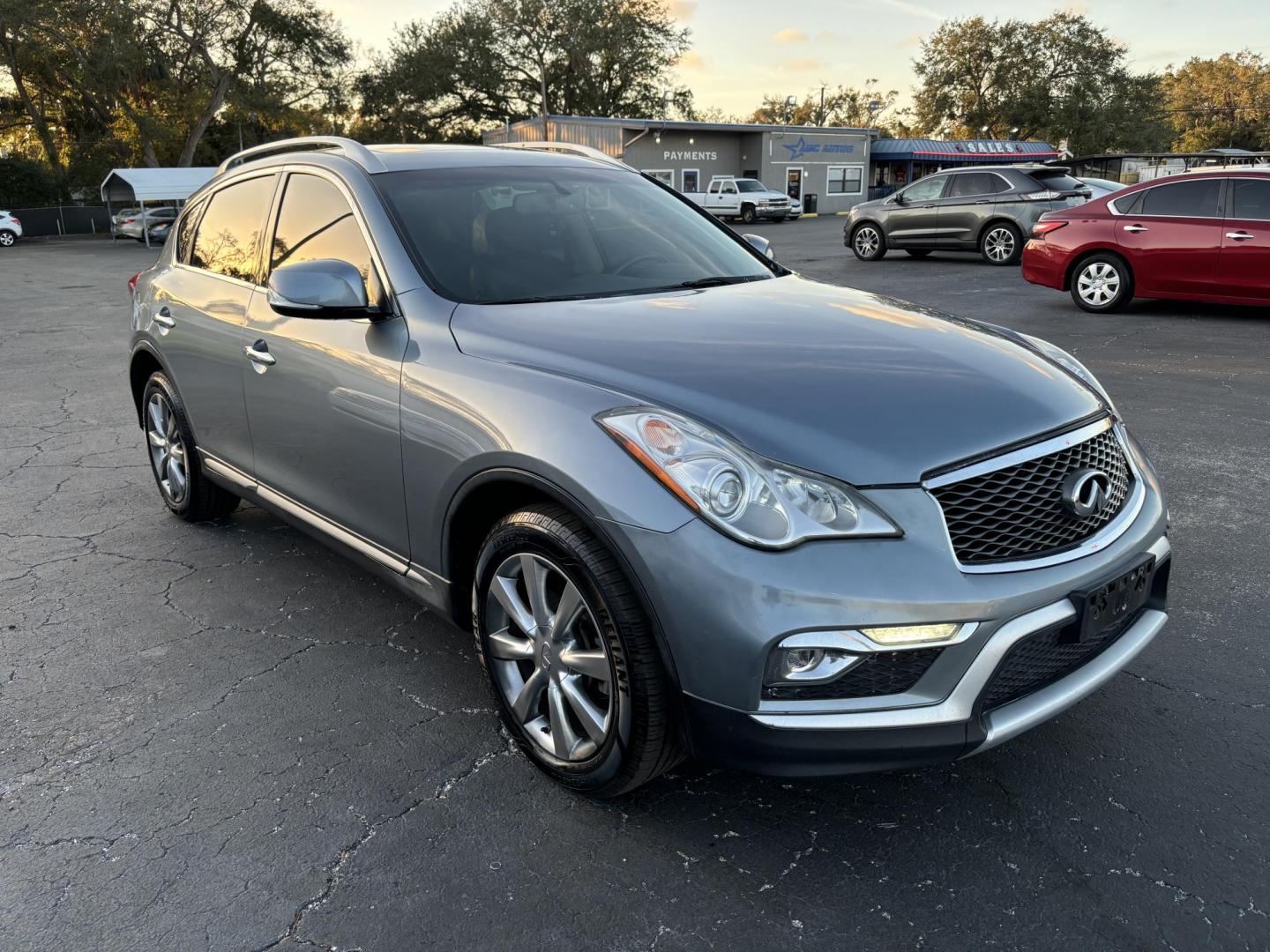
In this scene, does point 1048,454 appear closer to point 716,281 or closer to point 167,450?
point 716,281

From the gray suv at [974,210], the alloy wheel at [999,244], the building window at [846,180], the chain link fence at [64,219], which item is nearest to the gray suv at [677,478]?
the gray suv at [974,210]

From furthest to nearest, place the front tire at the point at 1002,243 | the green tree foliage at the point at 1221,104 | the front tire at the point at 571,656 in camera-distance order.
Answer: the green tree foliage at the point at 1221,104 < the front tire at the point at 1002,243 < the front tire at the point at 571,656

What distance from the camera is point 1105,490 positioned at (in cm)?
255

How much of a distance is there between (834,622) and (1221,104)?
105560 millimetres

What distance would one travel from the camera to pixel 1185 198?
1029cm

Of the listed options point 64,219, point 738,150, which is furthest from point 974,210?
point 64,219

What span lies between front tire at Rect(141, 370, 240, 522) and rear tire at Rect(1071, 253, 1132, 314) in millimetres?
9805

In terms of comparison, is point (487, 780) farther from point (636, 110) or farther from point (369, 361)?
point (636, 110)

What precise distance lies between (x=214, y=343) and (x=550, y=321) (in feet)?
6.20

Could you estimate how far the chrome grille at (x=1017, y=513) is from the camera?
7.38 ft

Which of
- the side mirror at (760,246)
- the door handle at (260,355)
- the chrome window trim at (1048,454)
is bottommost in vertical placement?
the chrome window trim at (1048,454)

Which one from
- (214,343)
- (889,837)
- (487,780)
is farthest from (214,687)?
(889,837)

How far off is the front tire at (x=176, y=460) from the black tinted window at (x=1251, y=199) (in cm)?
984

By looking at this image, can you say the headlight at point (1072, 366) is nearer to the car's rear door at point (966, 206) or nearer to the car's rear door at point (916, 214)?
the car's rear door at point (966, 206)
